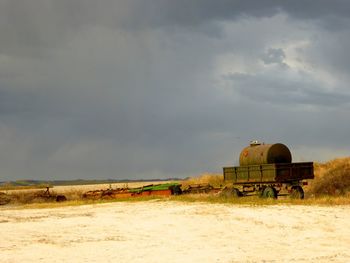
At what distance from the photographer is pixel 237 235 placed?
53.9 feet

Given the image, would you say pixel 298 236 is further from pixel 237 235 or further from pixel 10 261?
pixel 10 261

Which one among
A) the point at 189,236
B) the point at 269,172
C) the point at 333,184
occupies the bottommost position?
the point at 189,236

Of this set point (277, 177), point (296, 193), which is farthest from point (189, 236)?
point (296, 193)

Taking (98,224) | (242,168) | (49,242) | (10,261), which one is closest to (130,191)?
(242,168)

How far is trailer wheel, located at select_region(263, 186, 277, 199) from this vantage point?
28.2 m

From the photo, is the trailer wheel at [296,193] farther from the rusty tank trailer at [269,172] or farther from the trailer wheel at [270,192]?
the trailer wheel at [270,192]

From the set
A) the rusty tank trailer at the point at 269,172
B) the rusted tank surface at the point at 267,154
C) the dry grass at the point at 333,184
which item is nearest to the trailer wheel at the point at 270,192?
the rusty tank trailer at the point at 269,172

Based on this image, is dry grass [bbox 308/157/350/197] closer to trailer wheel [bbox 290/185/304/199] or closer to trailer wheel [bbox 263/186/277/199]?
trailer wheel [bbox 290/185/304/199]

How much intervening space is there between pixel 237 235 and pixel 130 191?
22477 mm

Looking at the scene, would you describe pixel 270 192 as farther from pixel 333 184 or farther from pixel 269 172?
pixel 333 184

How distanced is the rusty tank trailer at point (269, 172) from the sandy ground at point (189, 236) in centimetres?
437

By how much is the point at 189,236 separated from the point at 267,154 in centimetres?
1435

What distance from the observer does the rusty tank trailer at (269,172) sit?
28359 millimetres

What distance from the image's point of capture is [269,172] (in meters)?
28.5
